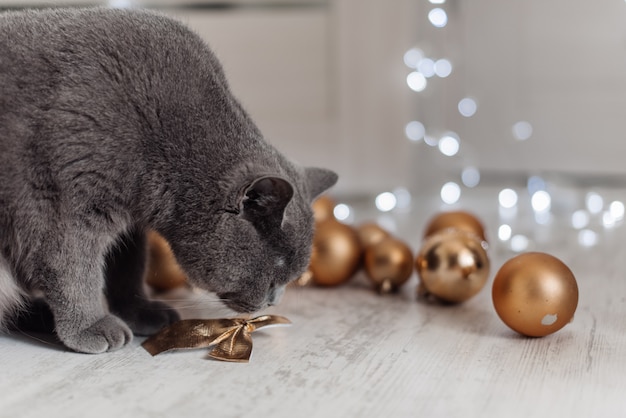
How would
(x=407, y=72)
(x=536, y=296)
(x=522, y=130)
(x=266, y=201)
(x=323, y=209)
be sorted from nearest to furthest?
(x=266, y=201) < (x=536, y=296) < (x=323, y=209) < (x=407, y=72) < (x=522, y=130)

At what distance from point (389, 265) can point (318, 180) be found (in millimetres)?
324

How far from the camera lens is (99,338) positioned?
1.14 metres

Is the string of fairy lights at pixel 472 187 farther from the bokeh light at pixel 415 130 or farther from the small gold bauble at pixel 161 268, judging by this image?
the small gold bauble at pixel 161 268

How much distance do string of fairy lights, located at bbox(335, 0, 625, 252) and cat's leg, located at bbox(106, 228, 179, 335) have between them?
0.94 metres

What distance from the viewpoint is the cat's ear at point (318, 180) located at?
127 centimetres

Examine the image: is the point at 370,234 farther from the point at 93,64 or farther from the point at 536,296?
the point at 93,64

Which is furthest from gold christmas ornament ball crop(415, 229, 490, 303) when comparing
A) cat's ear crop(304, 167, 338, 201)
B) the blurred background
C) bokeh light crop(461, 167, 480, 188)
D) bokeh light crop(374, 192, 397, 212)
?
bokeh light crop(461, 167, 480, 188)

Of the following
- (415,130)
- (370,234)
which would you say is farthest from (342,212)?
(415,130)

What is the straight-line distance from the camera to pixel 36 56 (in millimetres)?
1104

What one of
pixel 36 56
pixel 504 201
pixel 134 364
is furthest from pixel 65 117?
pixel 504 201

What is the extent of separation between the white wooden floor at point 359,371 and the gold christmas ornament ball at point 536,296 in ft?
0.12

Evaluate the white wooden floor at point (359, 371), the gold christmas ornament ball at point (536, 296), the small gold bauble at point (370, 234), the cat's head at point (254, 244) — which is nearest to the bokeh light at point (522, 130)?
the small gold bauble at point (370, 234)

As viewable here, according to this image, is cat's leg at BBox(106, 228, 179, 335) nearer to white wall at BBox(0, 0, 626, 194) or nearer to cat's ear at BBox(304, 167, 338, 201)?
cat's ear at BBox(304, 167, 338, 201)

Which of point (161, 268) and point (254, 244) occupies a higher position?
point (254, 244)
